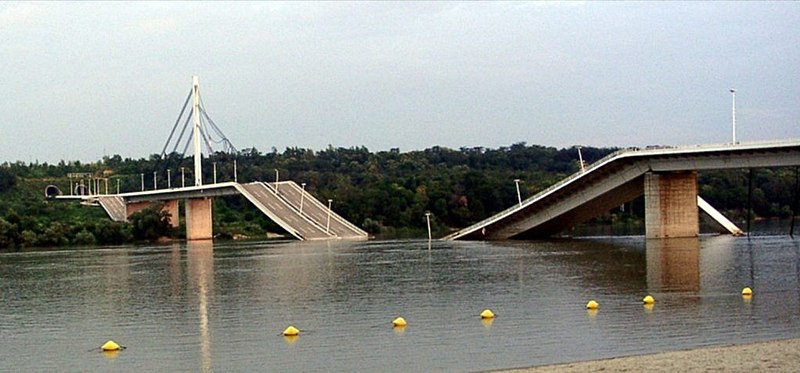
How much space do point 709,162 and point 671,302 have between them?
38495 mm

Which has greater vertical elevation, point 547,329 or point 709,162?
point 709,162

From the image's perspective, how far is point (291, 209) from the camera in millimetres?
109938

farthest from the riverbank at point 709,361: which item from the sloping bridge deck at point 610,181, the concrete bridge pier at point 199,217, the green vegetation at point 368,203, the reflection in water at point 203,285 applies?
the concrete bridge pier at point 199,217

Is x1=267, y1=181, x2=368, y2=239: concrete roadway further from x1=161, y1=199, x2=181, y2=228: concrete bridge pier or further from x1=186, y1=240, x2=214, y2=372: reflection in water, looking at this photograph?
x1=186, y1=240, x2=214, y2=372: reflection in water

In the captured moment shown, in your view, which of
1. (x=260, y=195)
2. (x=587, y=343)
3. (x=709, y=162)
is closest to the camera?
(x=587, y=343)

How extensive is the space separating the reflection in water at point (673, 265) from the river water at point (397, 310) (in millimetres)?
114

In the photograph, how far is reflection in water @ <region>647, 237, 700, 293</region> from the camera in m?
39.0

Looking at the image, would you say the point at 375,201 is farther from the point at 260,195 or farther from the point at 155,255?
the point at 155,255

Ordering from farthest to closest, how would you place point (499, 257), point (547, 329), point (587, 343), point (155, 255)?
1. point (155, 255)
2. point (499, 257)
3. point (547, 329)
4. point (587, 343)

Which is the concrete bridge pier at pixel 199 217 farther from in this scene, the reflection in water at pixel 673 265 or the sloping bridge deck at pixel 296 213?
the reflection in water at pixel 673 265

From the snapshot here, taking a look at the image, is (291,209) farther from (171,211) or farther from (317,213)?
(171,211)

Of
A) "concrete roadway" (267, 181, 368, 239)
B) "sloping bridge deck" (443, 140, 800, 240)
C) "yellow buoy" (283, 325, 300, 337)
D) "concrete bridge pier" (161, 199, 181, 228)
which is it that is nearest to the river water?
"yellow buoy" (283, 325, 300, 337)

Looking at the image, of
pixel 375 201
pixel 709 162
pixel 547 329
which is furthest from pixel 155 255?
pixel 547 329

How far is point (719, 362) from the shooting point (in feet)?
67.1
